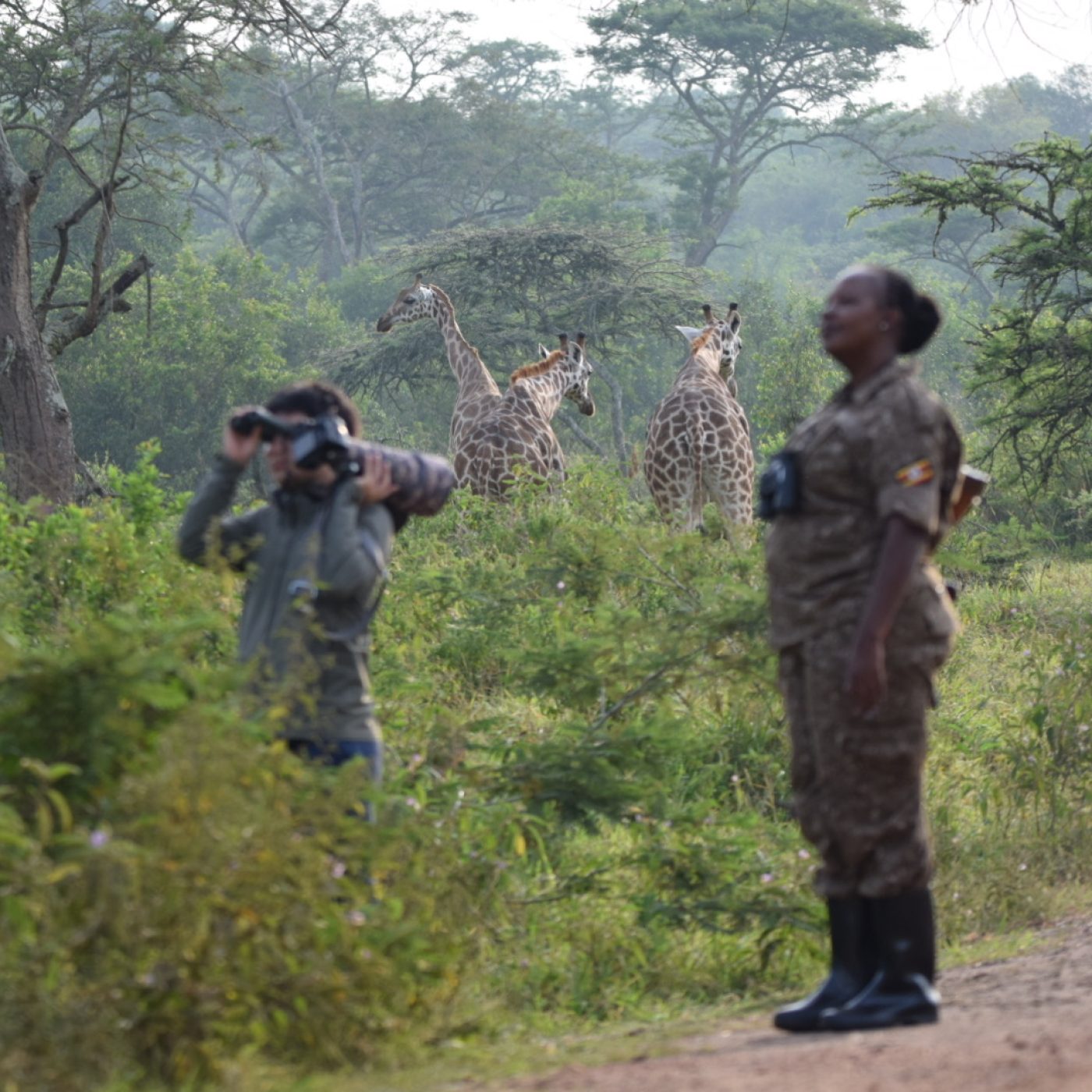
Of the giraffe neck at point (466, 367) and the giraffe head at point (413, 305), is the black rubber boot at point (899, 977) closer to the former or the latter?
the giraffe neck at point (466, 367)

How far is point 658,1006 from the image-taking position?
5090 millimetres

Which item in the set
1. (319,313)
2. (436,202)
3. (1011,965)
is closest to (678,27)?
(436,202)

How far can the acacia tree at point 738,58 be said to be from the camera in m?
35.8

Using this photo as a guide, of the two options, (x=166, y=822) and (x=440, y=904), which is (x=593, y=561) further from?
(x=166, y=822)

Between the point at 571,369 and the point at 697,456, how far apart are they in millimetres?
1990

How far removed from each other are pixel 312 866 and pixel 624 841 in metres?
2.78

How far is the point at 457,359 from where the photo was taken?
50.6 feet

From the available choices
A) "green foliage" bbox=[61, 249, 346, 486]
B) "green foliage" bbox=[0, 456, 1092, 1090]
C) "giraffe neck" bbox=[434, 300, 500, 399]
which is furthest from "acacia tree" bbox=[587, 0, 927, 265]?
"green foliage" bbox=[0, 456, 1092, 1090]

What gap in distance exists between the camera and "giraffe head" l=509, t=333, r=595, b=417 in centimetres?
1434

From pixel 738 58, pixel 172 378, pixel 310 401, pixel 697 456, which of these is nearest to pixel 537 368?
pixel 697 456

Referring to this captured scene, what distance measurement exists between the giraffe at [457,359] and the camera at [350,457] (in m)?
8.84

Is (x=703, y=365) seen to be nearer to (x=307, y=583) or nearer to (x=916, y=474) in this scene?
(x=916, y=474)

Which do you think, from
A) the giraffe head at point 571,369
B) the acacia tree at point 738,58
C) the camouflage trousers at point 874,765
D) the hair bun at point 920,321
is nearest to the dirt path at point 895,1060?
the camouflage trousers at point 874,765

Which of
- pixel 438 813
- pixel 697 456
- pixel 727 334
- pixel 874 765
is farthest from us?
pixel 727 334
